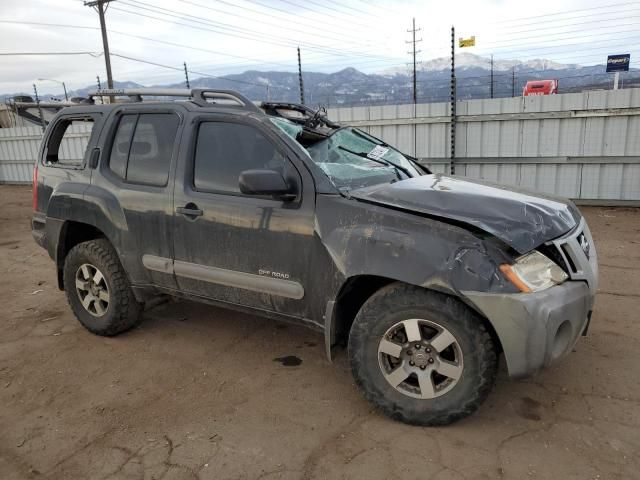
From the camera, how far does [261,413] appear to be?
2936 millimetres

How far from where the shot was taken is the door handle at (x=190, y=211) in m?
3.29

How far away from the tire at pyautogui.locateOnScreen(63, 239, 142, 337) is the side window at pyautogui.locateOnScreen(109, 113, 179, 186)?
0.69 meters

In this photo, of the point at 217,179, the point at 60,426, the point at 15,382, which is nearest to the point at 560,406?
the point at 217,179

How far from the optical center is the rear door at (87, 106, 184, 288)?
3.49 meters

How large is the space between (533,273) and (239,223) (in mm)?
1760

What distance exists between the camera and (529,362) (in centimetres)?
243

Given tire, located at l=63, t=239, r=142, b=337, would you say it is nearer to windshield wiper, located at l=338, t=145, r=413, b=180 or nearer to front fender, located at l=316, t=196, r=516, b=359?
front fender, located at l=316, t=196, r=516, b=359

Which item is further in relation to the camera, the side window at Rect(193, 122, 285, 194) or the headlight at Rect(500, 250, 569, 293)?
the side window at Rect(193, 122, 285, 194)

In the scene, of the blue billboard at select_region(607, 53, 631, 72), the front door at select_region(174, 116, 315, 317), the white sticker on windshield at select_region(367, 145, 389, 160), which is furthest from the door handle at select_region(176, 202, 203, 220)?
the blue billboard at select_region(607, 53, 631, 72)

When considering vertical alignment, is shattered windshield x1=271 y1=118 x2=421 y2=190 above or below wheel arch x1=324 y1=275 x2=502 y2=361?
above

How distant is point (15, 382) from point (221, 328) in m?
1.53

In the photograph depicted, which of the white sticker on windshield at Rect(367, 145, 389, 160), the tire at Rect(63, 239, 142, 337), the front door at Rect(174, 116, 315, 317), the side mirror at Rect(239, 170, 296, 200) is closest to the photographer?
the side mirror at Rect(239, 170, 296, 200)

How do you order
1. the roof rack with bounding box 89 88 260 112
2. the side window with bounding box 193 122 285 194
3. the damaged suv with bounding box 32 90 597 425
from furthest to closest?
the roof rack with bounding box 89 88 260 112 < the side window with bounding box 193 122 285 194 < the damaged suv with bounding box 32 90 597 425

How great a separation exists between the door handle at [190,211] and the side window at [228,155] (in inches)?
5.2
